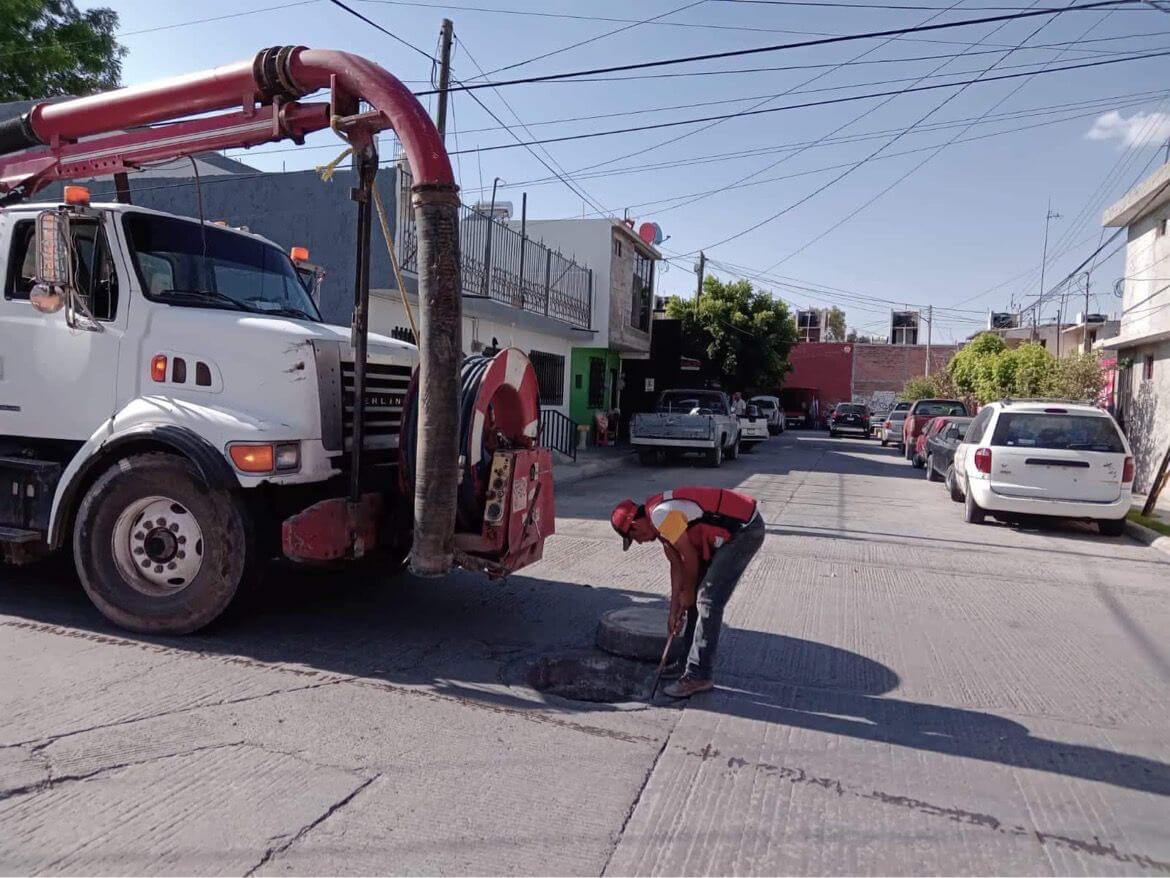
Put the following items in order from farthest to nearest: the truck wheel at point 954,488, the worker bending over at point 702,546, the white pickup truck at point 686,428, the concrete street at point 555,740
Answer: the white pickup truck at point 686,428 → the truck wheel at point 954,488 → the worker bending over at point 702,546 → the concrete street at point 555,740

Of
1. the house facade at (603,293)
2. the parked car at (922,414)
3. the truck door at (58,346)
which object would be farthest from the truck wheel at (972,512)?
the house facade at (603,293)

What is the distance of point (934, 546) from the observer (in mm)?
10383

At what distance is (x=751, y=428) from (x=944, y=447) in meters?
10.9

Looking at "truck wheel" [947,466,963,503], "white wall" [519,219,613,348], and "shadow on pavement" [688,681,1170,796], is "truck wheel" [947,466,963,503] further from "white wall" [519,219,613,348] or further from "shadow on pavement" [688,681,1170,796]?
"white wall" [519,219,613,348]

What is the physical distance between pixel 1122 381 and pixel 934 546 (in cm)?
1279

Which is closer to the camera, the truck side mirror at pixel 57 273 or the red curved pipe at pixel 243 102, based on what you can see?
the red curved pipe at pixel 243 102

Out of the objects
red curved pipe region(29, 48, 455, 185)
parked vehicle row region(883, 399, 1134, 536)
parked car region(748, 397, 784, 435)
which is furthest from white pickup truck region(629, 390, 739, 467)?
parked car region(748, 397, 784, 435)

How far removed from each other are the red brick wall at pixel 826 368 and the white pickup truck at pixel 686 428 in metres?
37.7

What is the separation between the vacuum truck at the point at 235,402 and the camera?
206 inches

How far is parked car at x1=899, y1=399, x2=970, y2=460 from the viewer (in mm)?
25328

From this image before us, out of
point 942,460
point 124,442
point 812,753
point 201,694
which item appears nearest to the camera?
point 812,753

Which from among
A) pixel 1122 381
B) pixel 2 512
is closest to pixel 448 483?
pixel 2 512

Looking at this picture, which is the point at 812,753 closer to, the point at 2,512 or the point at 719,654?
the point at 719,654

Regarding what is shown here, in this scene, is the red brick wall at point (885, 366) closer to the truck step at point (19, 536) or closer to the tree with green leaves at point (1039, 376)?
the tree with green leaves at point (1039, 376)
